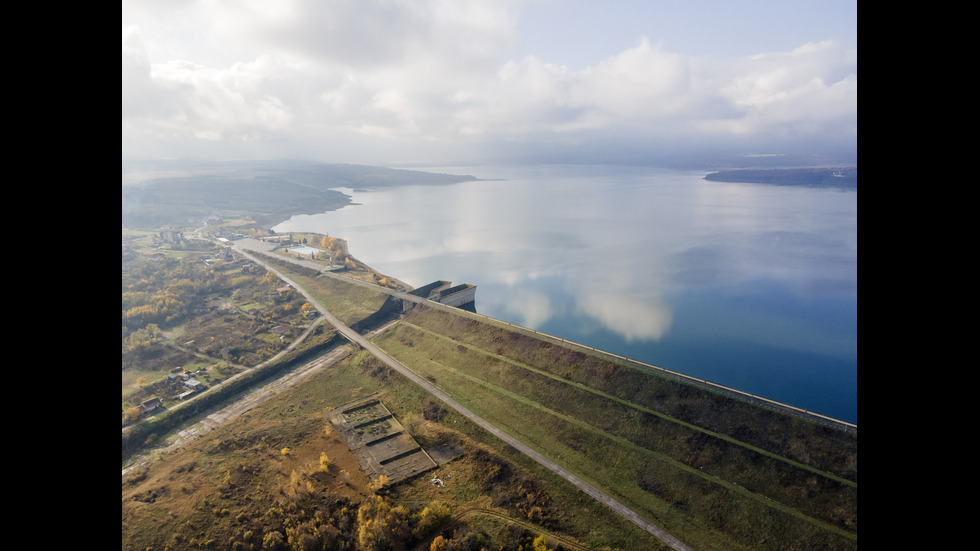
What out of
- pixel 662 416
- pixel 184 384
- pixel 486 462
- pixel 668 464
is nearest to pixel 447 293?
pixel 184 384

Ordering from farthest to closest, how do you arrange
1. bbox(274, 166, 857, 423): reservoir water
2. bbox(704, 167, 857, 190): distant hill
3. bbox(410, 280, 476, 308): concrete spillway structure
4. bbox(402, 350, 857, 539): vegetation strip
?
bbox(704, 167, 857, 190): distant hill → bbox(410, 280, 476, 308): concrete spillway structure → bbox(274, 166, 857, 423): reservoir water → bbox(402, 350, 857, 539): vegetation strip

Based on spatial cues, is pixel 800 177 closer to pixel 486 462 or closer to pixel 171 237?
pixel 486 462

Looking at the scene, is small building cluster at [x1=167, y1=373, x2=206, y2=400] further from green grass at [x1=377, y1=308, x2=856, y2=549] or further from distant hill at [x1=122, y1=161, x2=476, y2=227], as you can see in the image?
distant hill at [x1=122, y1=161, x2=476, y2=227]

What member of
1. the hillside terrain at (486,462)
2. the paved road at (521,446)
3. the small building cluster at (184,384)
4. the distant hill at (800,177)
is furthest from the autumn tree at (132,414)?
the distant hill at (800,177)

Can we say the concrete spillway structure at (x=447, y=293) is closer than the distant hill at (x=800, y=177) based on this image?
Yes

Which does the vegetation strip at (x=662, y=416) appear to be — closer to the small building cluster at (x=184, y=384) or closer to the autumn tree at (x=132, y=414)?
the small building cluster at (x=184, y=384)

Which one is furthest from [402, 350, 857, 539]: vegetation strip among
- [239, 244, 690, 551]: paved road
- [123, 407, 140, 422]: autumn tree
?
[123, 407, 140, 422]: autumn tree

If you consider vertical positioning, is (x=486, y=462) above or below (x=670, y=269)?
below
